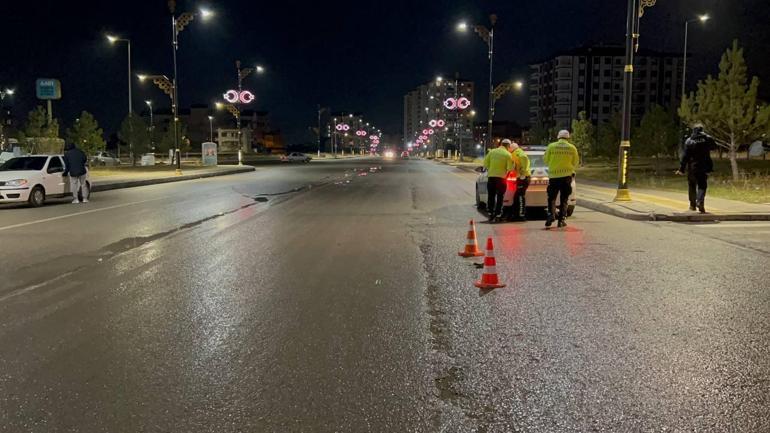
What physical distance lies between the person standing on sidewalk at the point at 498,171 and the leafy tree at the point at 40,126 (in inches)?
1261

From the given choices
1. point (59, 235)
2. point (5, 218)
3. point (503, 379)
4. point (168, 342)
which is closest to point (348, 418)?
point (503, 379)

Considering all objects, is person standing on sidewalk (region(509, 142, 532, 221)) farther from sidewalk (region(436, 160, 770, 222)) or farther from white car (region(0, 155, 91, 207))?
white car (region(0, 155, 91, 207))

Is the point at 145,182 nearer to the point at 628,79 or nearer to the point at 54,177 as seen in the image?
the point at 54,177

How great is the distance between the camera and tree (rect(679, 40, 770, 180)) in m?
25.9

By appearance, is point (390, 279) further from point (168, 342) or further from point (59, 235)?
point (59, 235)

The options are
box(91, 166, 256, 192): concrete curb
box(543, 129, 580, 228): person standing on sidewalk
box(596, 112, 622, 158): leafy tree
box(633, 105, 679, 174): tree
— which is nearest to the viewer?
box(543, 129, 580, 228): person standing on sidewalk

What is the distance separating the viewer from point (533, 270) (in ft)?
29.6

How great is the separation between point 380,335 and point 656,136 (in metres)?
40.7

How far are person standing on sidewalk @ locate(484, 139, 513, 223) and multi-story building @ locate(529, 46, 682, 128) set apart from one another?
4818 inches

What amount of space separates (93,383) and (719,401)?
4148mm

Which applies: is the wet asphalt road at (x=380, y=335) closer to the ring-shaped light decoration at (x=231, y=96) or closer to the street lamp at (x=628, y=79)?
the street lamp at (x=628, y=79)

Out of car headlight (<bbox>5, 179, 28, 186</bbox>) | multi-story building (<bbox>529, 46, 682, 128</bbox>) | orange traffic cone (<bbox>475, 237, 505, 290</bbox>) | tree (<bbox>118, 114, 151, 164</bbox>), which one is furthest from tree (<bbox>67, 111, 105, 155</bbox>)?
multi-story building (<bbox>529, 46, 682, 128</bbox>)

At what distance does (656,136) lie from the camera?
42438mm

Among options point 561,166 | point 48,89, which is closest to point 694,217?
point 561,166
